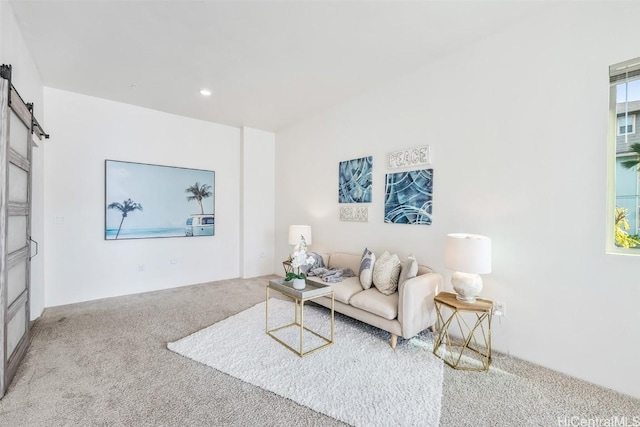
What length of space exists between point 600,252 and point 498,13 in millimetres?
1989

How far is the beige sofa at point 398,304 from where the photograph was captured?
2389 millimetres

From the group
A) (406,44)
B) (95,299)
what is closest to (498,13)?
(406,44)

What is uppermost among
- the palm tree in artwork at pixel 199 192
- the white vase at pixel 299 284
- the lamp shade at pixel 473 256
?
the palm tree in artwork at pixel 199 192

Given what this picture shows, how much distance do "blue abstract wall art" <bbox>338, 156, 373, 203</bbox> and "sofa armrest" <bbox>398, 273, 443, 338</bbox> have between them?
1.37 meters

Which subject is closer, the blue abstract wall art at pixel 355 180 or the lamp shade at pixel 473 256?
the lamp shade at pixel 473 256

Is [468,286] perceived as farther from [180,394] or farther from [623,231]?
[180,394]

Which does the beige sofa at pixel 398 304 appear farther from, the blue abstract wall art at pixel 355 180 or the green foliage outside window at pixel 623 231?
the green foliage outside window at pixel 623 231

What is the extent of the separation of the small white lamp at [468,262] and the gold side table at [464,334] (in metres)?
0.11

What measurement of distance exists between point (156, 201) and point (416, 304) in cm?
394

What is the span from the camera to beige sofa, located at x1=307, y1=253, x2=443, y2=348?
239 centimetres

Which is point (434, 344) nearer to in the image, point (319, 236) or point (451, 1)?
point (319, 236)

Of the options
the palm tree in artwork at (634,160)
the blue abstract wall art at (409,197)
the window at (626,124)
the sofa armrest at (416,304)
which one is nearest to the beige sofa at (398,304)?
the sofa armrest at (416,304)

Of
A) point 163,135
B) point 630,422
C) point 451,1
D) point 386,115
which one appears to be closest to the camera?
point 630,422

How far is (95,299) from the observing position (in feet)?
12.4
